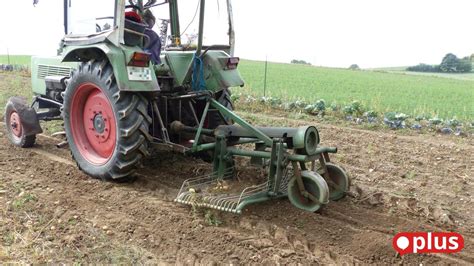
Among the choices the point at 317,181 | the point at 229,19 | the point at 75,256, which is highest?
the point at 229,19

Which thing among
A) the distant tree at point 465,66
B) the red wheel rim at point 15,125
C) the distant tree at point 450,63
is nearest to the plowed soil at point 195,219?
the red wheel rim at point 15,125

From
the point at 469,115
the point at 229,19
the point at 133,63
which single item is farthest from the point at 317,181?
the point at 469,115

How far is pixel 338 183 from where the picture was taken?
4398 millimetres

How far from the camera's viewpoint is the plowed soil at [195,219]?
3.31m

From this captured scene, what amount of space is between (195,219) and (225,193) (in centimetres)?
49

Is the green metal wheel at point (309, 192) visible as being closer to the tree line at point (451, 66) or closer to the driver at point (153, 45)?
the driver at point (153, 45)

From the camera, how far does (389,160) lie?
6.20 meters

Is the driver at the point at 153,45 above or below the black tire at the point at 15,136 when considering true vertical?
above

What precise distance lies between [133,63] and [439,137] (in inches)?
234

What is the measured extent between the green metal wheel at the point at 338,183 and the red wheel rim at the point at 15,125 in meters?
4.27

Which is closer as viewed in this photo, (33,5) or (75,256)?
(75,256)

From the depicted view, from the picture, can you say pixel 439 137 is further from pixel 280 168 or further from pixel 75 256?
pixel 75 256

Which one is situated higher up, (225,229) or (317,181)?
(317,181)

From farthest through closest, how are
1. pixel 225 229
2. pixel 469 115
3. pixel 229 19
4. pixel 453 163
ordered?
pixel 469 115
pixel 453 163
pixel 229 19
pixel 225 229
